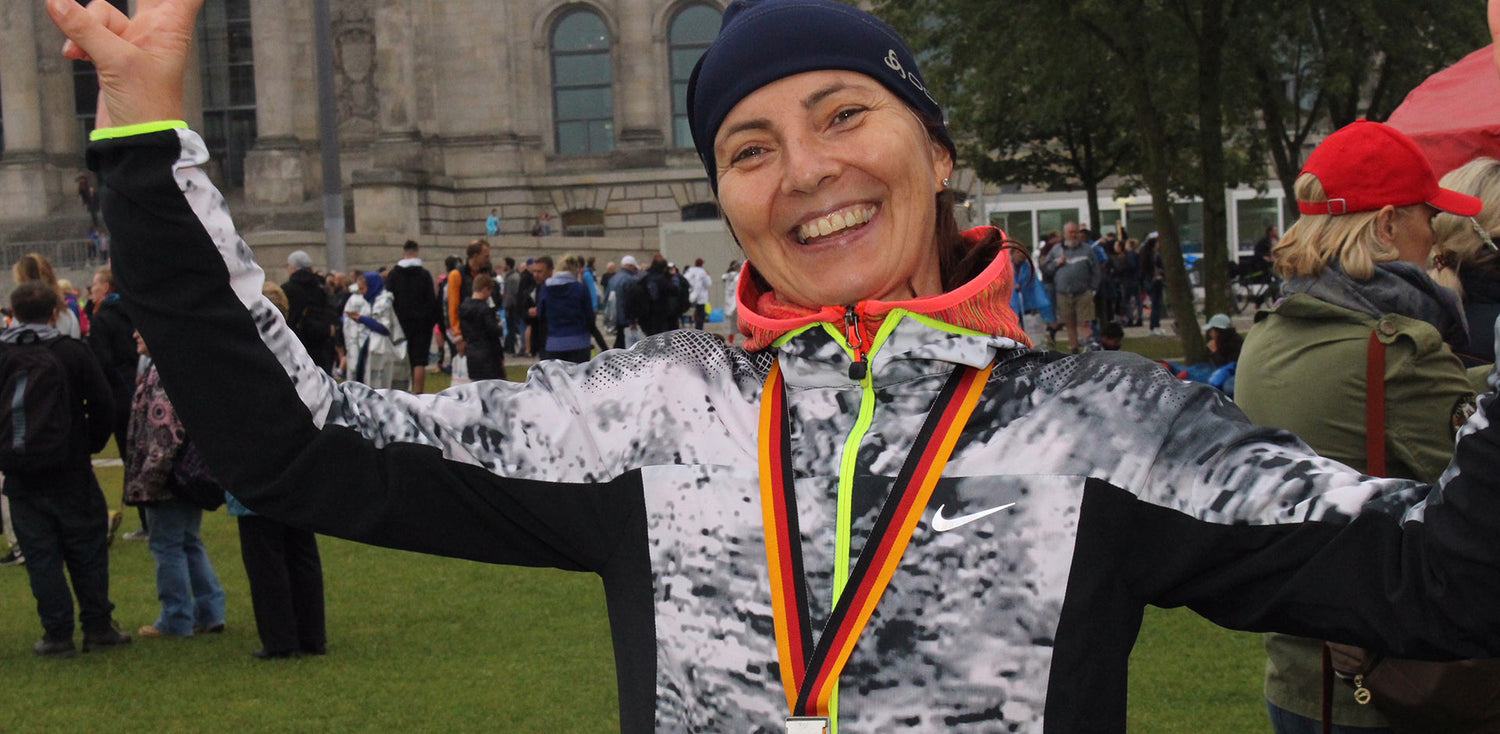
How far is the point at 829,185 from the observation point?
2.16 metres

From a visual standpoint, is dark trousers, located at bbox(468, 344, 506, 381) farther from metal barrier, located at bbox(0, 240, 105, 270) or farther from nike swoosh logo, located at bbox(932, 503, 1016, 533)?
metal barrier, located at bbox(0, 240, 105, 270)

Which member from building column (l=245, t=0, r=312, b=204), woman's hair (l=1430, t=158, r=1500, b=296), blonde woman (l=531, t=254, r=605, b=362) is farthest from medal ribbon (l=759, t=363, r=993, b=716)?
building column (l=245, t=0, r=312, b=204)

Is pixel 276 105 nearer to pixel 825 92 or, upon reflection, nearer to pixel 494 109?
pixel 494 109

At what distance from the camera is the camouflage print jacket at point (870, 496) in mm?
1944

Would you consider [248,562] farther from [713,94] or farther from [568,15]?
[568,15]

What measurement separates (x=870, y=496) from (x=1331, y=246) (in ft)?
6.80

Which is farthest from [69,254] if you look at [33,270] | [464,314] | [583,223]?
[33,270]

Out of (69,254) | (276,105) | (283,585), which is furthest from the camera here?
(276,105)

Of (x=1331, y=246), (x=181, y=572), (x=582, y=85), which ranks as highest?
(x=582, y=85)

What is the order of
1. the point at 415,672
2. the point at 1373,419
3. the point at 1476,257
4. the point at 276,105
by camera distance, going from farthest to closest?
the point at 276,105 < the point at 415,672 < the point at 1476,257 < the point at 1373,419

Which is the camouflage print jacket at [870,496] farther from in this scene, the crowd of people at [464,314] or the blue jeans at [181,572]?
the crowd of people at [464,314]

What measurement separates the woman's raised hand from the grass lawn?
493cm

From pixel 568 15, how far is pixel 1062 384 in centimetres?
4729

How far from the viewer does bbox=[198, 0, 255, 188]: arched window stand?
50688mm
